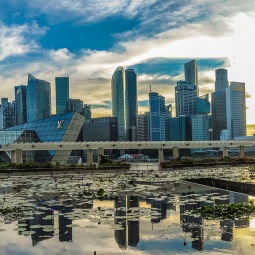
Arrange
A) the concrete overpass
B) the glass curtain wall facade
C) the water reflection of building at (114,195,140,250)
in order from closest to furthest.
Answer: the water reflection of building at (114,195,140,250) → the concrete overpass → the glass curtain wall facade

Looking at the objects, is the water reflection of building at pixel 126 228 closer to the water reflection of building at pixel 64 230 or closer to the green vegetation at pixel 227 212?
the water reflection of building at pixel 64 230

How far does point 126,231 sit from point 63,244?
202cm

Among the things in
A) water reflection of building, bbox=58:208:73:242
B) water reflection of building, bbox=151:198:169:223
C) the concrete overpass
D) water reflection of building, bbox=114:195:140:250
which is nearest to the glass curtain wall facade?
the concrete overpass

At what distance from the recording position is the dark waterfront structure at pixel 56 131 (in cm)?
6228

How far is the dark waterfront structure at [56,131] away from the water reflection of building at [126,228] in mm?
47155

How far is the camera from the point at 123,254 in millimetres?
8414

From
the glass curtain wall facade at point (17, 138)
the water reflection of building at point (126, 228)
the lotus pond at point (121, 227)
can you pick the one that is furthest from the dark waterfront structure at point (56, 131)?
the water reflection of building at point (126, 228)

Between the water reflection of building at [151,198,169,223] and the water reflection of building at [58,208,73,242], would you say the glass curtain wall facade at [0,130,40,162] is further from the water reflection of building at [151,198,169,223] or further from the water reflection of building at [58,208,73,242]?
the water reflection of building at [58,208,73,242]

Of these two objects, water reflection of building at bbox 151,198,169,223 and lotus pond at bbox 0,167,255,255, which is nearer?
lotus pond at bbox 0,167,255,255

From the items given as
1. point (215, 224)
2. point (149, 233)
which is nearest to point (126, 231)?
point (149, 233)

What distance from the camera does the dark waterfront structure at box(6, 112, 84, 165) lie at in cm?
6228

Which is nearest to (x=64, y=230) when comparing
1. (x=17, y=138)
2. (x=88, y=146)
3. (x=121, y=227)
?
(x=121, y=227)

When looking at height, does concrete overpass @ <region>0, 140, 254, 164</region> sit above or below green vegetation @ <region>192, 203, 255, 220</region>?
above

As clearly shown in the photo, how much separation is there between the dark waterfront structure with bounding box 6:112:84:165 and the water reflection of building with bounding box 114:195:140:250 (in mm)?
47155
